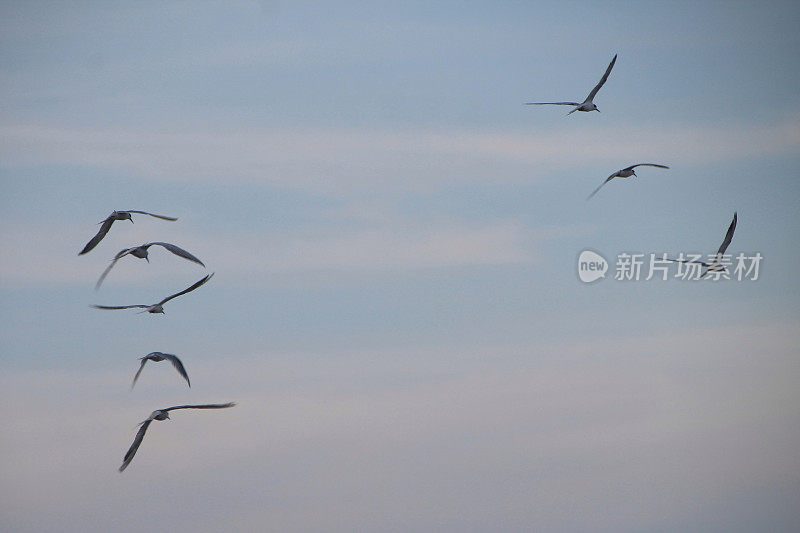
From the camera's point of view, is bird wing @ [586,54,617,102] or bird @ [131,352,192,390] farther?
bird wing @ [586,54,617,102]

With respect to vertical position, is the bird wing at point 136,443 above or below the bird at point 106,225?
below

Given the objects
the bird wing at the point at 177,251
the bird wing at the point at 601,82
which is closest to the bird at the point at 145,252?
the bird wing at the point at 177,251

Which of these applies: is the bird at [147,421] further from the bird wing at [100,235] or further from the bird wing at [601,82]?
the bird wing at [601,82]

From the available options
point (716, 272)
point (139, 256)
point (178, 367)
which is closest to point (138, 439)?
point (178, 367)

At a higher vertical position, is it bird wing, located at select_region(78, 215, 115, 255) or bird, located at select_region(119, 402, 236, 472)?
bird wing, located at select_region(78, 215, 115, 255)

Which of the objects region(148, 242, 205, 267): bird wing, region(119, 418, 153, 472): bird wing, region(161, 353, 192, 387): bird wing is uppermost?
region(148, 242, 205, 267): bird wing

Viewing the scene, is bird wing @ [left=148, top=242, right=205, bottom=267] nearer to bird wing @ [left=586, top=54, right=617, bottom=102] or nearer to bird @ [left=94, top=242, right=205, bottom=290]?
bird @ [left=94, top=242, right=205, bottom=290]

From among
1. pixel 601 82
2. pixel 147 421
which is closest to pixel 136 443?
pixel 147 421

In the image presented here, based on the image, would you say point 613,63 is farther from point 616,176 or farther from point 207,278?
point 207,278

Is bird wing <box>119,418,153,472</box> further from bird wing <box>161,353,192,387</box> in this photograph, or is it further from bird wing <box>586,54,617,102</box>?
bird wing <box>586,54,617,102</box>

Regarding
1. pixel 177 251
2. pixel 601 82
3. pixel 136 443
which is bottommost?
pixel 136 443

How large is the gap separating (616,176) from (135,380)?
1039 inches

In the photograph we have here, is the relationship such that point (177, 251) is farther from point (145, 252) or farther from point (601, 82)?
point (601, 82)

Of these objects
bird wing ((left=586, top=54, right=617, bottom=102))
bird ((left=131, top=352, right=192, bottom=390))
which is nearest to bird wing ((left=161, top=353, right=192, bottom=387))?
bird ((left=131, top=352, right=192, bottom=390))
